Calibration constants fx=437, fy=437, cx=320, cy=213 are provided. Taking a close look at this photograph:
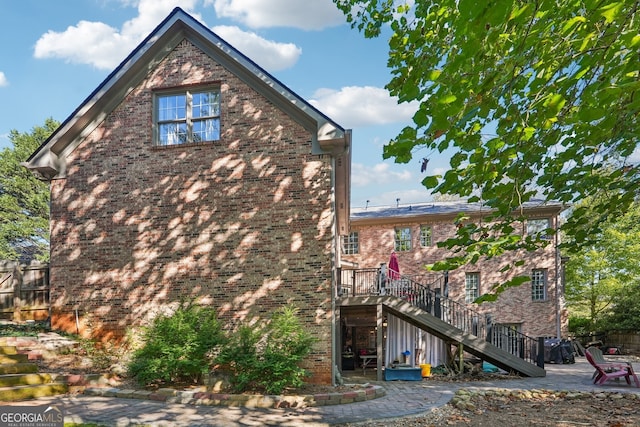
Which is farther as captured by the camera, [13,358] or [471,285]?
[471,285]

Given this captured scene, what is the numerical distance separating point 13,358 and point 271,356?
5.74m

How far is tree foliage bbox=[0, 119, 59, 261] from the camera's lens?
35.3m

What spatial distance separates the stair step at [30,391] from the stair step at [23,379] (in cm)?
17

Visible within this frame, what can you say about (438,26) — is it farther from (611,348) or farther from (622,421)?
(611,348)

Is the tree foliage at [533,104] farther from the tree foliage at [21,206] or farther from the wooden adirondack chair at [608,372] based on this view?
the tree foliage at [21,206]

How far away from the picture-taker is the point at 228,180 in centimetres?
1203

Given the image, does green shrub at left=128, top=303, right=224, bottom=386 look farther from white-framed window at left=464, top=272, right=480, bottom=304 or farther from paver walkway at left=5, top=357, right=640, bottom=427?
white-framed window at left=464, top=272, right=480, bottom=304

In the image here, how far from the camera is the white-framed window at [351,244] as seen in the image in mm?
26641

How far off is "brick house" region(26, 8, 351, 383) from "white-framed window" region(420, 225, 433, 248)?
14075mm

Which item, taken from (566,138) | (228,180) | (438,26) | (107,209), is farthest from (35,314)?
(566,138)

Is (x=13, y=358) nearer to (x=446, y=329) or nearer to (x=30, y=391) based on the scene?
(x=30, y=391)

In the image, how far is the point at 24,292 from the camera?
13320mm

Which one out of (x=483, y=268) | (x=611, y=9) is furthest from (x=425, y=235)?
(x=611, y=9)

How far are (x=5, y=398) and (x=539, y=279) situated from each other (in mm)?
23881
